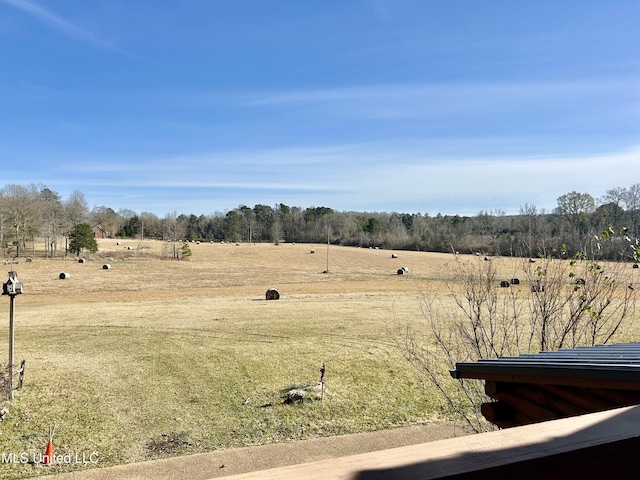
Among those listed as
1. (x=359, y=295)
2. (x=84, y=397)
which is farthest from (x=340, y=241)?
(x=84, y=397)

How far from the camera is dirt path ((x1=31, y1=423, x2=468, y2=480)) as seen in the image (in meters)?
7.24

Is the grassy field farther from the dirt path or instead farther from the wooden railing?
the wooden railing

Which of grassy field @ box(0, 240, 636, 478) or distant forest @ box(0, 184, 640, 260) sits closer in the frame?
grassy field @ box(0, 240, 636, 478)

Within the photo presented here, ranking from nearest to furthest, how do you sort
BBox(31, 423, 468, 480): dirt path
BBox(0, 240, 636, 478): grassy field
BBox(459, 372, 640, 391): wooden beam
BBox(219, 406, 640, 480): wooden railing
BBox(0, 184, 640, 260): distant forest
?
1. BBox(219, 406, 640, 480): wooden railing
2. BBox(459, 372, 640, 391): wooden beam
3. BBox(31, 423, 468, 480): dirt path
4. BBox(0, 240, 636, 478): grassy field
5. BBox(0, 184, 640, 260): distant forest

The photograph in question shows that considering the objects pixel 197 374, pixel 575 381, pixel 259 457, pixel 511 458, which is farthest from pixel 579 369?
pixel 197 374

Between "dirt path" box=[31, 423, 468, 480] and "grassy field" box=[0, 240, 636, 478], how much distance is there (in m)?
0.31

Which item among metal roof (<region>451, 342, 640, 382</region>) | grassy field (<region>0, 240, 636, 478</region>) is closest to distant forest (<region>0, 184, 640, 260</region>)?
grassy field (<region>0, 240, 636, 478</region>)

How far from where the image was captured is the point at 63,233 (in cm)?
6097

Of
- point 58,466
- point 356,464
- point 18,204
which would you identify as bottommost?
point 58,466

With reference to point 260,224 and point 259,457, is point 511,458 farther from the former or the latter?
point 260,224

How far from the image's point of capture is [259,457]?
7.94 metres

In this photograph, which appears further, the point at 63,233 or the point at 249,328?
the point at 63,233

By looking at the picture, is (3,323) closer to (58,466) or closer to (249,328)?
(249,328)

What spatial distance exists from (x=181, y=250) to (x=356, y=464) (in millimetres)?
63344
